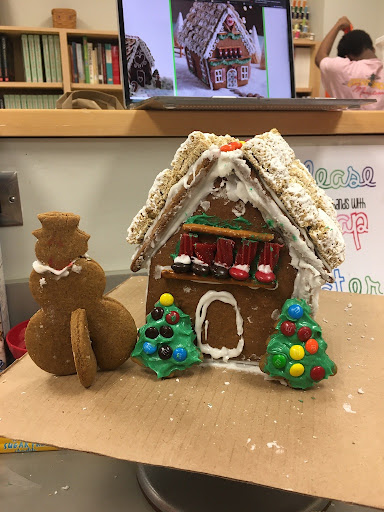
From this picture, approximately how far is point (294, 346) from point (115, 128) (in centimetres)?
78

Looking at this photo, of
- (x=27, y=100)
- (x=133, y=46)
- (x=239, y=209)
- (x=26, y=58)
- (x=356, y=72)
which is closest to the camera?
(x=239, y=209)

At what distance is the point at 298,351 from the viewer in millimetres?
731

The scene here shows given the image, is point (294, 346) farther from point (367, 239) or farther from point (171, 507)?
point (367, 239)

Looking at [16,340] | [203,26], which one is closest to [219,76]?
[203,26]

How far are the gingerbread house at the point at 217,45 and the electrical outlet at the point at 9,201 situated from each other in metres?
0.60

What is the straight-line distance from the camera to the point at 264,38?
1231 millimetres

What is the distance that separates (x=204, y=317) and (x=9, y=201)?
692mm

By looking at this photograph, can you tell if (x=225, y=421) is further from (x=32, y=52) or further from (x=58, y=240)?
(x=32, y=52)

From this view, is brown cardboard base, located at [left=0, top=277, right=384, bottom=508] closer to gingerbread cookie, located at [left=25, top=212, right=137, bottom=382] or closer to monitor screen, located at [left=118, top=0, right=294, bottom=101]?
gingerbread cookie, located at [left=25, top=212, right=137, bottom=382]

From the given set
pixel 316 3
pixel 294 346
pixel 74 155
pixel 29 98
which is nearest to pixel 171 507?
pixel 294 346

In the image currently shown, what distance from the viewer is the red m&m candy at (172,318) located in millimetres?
802

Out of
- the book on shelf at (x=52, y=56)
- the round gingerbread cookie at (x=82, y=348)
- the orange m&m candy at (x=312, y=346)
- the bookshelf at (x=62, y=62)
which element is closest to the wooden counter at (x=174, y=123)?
the round gingerbread cookie at (x=82, y=348)

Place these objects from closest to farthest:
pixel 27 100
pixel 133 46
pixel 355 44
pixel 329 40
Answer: pixel 133 46 → pixel 355 44 → pixel 329 40 → pixel 27 100

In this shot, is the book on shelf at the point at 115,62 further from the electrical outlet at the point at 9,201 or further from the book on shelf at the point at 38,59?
the electrical outlet at the point at 9,201
